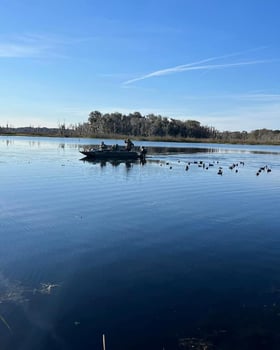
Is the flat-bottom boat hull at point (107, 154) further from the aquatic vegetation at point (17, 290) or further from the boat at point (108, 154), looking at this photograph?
the aquatic vegetation at point (17, 290)

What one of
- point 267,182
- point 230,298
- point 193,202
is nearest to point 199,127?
point 267,182

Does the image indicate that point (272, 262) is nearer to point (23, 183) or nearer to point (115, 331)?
point (115, 331)

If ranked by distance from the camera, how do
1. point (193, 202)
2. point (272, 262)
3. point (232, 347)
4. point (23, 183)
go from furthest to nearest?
point (23, 183) < point (193, 202) < point (272, 262) < point (232, 347)

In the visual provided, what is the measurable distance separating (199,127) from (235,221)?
17410cm

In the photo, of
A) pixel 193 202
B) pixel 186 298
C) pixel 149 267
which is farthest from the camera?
pixel 193 202

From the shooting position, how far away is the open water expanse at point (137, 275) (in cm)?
700

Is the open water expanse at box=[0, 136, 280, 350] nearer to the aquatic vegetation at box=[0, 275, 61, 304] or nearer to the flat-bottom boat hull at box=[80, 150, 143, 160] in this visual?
the aquatic vegetation at box=[0, 275, 61, 304]

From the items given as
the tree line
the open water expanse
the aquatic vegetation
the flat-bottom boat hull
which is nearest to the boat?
the flat-bottom boat hull

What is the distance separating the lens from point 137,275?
31.8ft

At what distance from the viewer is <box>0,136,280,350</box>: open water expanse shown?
23.0 feet

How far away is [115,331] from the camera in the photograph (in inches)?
277

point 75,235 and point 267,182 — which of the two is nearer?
point 75,235

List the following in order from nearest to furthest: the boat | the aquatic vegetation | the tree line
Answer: the aquatic vegetation < the boat < the tree line

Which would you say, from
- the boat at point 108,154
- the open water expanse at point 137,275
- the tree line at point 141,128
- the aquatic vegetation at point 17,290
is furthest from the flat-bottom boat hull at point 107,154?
the tree line at point 141,128
